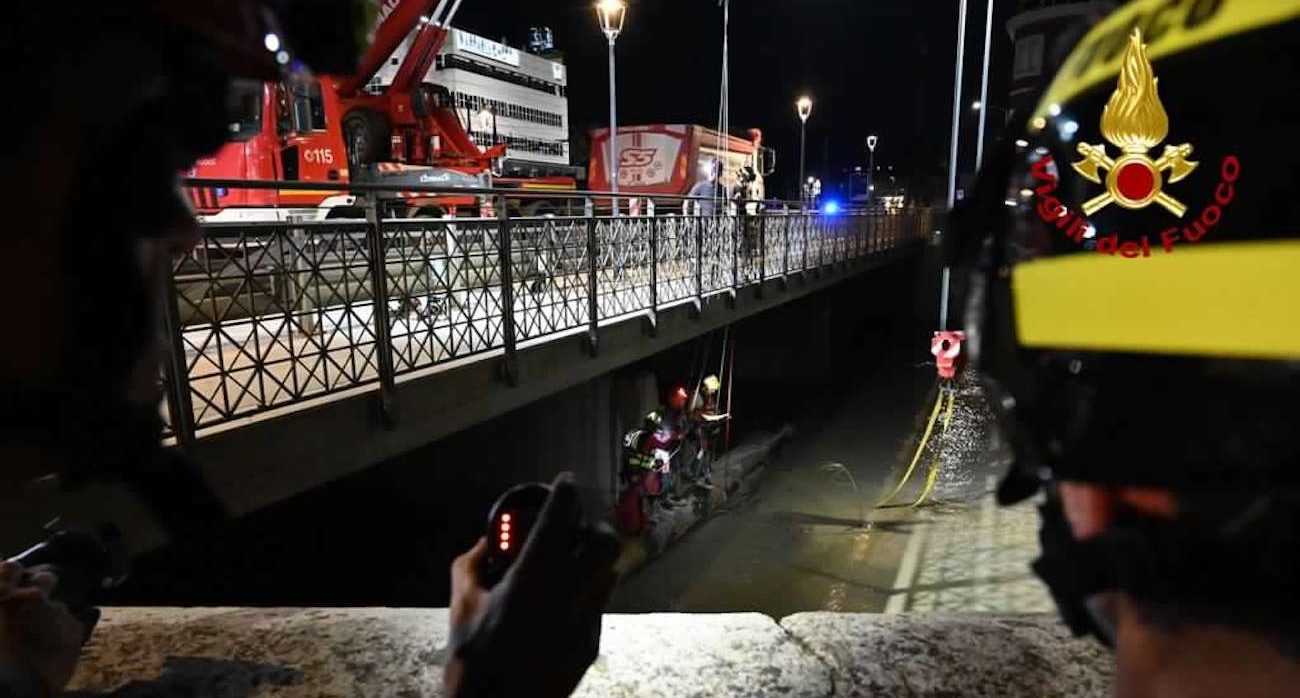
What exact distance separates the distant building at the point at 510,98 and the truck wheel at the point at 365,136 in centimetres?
551

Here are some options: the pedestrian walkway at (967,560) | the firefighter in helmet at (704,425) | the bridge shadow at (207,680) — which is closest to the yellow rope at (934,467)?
the pedestrian walkway at (967,560)

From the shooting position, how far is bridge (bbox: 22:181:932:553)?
394 centimetres

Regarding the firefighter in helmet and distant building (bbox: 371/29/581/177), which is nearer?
the firefighter in helmet

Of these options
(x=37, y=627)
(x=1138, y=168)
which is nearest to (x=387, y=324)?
(x=37, y=627)

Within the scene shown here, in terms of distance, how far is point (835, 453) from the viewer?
12508mm

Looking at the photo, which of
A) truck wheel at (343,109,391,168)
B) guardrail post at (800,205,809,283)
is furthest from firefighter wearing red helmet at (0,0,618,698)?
guardrail post at (800,205,809,283)

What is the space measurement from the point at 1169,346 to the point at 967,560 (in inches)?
257

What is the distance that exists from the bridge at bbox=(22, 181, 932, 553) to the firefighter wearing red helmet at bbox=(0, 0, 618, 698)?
247 cm

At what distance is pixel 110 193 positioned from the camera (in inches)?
25.8

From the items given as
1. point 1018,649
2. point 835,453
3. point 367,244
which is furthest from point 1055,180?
point 835,453

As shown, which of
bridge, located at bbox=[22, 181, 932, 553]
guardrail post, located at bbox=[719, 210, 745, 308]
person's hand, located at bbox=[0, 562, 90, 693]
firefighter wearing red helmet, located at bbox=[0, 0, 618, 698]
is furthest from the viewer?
guardrail post, located at bbox=[719, 210, 745, 308]

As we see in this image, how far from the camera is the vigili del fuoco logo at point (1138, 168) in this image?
723mm

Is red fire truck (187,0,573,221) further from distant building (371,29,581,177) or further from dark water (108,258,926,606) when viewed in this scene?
distant building (371,29,581,177)

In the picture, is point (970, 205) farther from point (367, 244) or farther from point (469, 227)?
point (469, 227)
